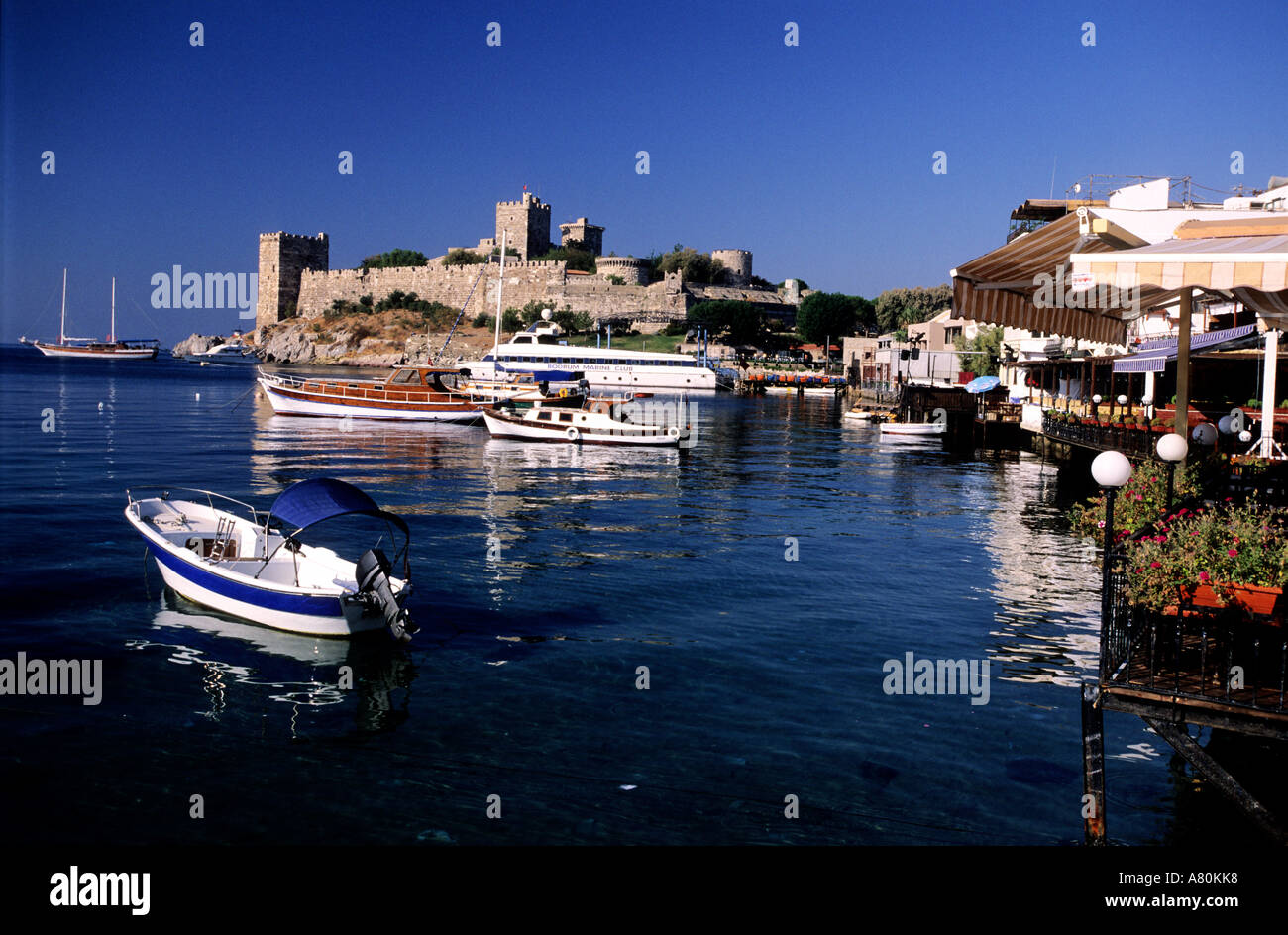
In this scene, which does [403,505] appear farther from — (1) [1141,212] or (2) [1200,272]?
(2) [1200,272]

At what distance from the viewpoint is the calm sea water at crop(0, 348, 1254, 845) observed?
8516mm

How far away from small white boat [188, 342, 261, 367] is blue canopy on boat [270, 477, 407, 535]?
6299 inches

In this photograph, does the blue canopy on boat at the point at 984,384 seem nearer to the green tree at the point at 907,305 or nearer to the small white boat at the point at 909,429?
the small white boat at the point at 909,429

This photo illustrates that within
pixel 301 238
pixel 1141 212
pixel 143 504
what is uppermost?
pixel 301 238

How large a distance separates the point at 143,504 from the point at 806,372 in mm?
98040

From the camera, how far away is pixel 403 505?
25.0m

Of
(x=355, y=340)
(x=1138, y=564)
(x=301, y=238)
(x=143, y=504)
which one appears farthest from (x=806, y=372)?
(x=1138, y=564)

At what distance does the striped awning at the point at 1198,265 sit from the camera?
6.27 meters

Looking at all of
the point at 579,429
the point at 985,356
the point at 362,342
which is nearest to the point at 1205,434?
the point at 579,429

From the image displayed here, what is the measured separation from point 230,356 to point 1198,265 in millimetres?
189071

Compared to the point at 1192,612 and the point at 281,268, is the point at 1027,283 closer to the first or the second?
the point at 1192,612

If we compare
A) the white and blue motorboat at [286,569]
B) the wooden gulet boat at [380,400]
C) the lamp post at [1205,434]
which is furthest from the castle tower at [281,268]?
the lamp post at [1205,434]

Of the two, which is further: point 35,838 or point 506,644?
point 506,644

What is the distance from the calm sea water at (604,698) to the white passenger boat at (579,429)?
653 inches
